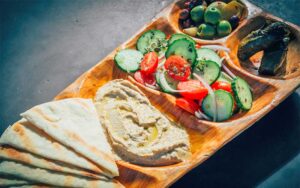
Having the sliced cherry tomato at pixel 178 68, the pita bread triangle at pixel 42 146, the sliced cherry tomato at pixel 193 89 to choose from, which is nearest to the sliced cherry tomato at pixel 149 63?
the sliced cherry tomato at pixel 178 68

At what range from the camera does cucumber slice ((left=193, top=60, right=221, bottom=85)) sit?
4.31 m

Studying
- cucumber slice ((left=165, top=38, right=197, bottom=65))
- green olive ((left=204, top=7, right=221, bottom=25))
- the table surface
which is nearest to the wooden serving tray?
green olive ((left=204, top=7, right=221, bottom=25))

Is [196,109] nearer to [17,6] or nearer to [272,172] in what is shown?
[272,172]

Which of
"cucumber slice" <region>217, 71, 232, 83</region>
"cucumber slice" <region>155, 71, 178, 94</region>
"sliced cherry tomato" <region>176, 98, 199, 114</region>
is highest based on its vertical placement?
"cucumber slice" <region>155, 71, 178, 94</region>

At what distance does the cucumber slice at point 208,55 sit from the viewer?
4.58 metres

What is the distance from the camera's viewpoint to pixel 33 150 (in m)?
3.49

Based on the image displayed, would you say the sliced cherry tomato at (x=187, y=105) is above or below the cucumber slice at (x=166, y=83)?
below

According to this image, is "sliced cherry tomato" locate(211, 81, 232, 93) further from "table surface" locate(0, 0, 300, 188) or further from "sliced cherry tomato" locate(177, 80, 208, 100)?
"table surface" locate(0, 0, 300, 188)

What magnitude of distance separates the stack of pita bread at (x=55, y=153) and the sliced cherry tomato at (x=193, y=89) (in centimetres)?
110

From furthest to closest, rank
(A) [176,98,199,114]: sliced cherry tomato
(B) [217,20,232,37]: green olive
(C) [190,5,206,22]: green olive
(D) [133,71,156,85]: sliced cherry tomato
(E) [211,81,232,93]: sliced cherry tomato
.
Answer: (C) [190,5,206,22]: green olive → (B) [217,20,232,37]: green olive → (D) [133,71,156,85]: sliced cherry tomato → (E) [211,81,232,93]: sliced cherry tomato → (A) [176,98,199,114]: sliced cherry tomato

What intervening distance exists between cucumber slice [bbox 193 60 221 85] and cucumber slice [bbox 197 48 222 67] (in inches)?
6.6

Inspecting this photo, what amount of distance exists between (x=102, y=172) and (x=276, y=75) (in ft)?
8.30

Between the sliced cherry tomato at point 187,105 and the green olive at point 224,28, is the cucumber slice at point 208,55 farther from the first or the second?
the sliced cherry tomato at point 187,105

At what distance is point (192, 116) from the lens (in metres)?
4.11
